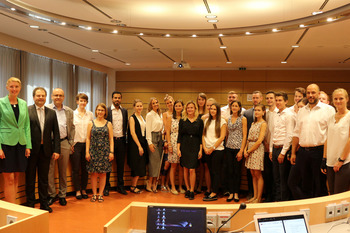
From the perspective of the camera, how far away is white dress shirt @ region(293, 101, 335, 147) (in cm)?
437

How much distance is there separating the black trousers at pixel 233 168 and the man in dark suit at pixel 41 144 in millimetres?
2644

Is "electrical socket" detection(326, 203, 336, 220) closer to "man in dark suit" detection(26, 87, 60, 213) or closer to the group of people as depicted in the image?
the group of people

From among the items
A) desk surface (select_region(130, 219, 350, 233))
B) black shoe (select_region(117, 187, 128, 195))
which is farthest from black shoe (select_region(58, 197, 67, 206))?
desk surface (select_region(130, 219, 350, 233))

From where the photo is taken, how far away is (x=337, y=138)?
3887 mm

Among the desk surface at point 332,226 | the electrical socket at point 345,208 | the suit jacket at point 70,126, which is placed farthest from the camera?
the suit jacket at point 70,126

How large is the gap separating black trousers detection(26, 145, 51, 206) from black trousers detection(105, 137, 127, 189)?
134 cm

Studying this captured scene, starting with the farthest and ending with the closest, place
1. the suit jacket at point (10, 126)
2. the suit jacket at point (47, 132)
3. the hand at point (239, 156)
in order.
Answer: the hand at point (239, 156)
the suit jacket at point (47, 132)
the suit jacket at point (10, 126)

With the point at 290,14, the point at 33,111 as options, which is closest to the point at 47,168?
the point at 33,111

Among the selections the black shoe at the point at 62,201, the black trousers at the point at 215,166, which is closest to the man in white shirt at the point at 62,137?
the black shoe at the point at 62,201

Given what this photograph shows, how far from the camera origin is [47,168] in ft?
16.4

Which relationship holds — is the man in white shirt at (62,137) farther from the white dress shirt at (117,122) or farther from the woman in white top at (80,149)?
the white dress shirt at (117,122)

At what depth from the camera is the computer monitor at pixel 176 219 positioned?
2152mm

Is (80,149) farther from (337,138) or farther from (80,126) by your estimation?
(337,138)

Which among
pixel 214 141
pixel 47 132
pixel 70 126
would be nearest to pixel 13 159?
pixel 47 132
